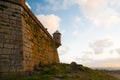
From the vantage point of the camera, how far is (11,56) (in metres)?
8.53

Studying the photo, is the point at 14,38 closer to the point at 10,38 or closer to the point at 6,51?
the point at 10,38

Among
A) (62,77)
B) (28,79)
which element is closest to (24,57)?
(28,79)

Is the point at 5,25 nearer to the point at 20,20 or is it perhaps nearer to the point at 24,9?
the point at 20,20

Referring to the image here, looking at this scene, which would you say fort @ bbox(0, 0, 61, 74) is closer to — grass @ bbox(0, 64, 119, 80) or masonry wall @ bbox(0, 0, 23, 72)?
masonry wall @ bbox(0, 0, 23, 72)

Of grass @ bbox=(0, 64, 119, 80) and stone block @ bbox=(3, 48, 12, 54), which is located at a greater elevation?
stone block @ bbox=(3, 48, 12, 54)

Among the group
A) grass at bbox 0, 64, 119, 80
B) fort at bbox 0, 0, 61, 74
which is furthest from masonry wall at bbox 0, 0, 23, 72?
grass at bbox 0, 64, 119, 80

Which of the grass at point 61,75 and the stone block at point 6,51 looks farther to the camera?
the grass at point 61,75

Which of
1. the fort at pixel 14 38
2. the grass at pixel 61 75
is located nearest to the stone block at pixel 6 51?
the fort at pixel 14 38

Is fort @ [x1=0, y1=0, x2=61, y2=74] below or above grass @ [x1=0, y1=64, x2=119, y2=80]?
above

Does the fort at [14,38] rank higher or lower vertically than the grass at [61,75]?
higher

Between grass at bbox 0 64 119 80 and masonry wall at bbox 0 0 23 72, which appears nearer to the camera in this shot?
masonry wall at bbox 0 0 23 72

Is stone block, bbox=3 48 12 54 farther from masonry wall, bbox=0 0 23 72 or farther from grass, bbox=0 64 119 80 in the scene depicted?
grass, bbox=0 64 119 80

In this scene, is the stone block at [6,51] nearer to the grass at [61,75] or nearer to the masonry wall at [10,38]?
the masonry wall at [10,38]

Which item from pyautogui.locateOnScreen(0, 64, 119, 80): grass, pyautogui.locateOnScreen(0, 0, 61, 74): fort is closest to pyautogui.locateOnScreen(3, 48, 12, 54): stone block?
pyautogui.locateOnScreen(0, 0, 61, 74): fort
